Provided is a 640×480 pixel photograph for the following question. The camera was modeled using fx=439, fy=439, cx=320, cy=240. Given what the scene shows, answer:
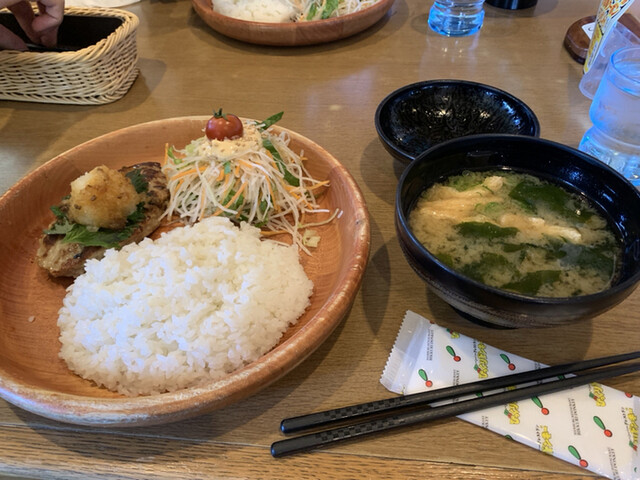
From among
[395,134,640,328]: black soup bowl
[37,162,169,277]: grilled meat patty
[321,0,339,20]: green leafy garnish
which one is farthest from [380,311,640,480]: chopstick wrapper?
[321,0,339,20]: green leafy garnish

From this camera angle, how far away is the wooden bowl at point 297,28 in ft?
8.57

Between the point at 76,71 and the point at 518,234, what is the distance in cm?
219

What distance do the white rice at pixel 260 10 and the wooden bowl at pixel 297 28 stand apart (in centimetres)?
8

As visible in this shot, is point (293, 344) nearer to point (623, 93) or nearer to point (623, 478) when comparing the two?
point (623, 478)

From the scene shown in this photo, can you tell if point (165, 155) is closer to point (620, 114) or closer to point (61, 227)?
point (61, 227)

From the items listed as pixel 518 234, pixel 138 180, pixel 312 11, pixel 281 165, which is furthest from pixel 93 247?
pixel 312 11

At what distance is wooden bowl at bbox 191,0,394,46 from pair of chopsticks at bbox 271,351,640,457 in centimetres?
225

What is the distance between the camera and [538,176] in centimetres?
142

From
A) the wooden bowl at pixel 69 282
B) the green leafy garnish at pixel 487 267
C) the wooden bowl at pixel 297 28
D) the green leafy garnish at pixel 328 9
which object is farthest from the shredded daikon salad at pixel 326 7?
the green leafy garnish at pixel 487 267

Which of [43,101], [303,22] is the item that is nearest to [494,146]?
[303,22]

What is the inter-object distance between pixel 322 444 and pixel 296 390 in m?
0.17

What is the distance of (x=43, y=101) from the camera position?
236 cm

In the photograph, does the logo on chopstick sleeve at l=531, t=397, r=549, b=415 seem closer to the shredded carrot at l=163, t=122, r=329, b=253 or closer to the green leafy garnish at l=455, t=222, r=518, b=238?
the green leafy garnish at l=455, t=222, r=518, b=238

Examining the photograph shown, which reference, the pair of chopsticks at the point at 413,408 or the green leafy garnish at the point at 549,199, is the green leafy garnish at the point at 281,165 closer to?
the green leafy garnish at the point at 549,199
